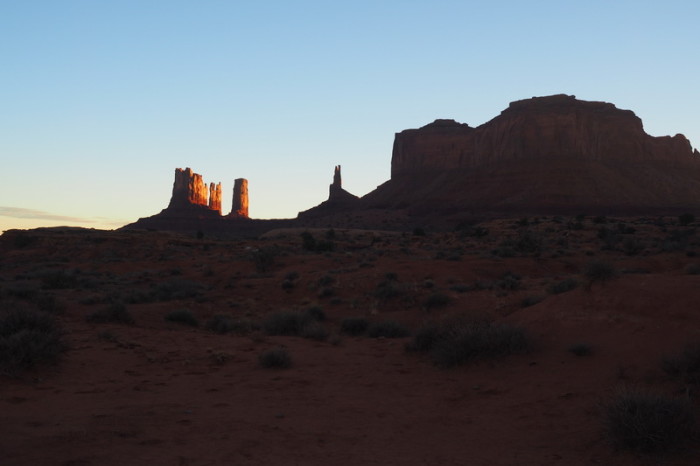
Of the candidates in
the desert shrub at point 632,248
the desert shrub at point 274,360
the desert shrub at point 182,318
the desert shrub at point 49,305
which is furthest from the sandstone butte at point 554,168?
the desert shrub at point 274,360

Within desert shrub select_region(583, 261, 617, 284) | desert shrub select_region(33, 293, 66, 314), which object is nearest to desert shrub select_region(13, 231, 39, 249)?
desert shrub select_region(33, 293, 66, 314)

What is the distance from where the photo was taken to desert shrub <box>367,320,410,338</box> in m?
13.0

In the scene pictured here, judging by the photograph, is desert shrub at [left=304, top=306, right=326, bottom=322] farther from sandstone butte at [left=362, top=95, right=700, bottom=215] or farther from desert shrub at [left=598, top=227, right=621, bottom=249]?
sandstone butte at [left=362, top=95, right=700, bottom=215]

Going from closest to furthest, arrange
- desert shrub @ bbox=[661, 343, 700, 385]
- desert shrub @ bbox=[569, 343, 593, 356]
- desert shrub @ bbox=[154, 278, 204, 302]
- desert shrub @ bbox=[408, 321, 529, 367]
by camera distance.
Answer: desert shrub @ bbox=[661, 343, 700, 385] < desert shrub @ bbox=[569, 343, 593, 356] < desert shrub @ bbox=[408, 321, 529, 367] < desert shrub @ bbox=[154, 278, 204, 302]

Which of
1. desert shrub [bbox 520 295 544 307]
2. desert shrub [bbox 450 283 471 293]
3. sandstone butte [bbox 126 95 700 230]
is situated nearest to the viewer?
desert shrub [bbox 520 295 544 307]

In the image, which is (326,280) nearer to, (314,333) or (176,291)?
(176,291)

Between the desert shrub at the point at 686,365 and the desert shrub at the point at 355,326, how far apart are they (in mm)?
7787

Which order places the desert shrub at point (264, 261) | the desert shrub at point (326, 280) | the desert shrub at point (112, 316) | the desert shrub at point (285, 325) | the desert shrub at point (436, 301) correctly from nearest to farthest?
the desert shrub at point (112, 316)
the desert shrub at point (285, 325)
the desert shrub at point (436, 301)
the desert shrub at point (326, 280)
the desert shrub at point (264, 261)

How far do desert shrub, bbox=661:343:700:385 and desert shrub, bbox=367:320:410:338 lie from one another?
6.72 m

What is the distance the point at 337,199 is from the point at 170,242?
75.7 m

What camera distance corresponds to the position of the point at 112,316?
1334 centimetres

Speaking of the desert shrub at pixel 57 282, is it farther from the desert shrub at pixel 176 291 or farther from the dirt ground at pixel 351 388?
the dirt ground at pixel 351 388

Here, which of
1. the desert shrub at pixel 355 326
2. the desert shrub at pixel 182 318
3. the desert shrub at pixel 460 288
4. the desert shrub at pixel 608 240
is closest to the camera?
the desert shrub at pixel 355 326

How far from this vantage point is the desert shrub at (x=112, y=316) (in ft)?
43.5
